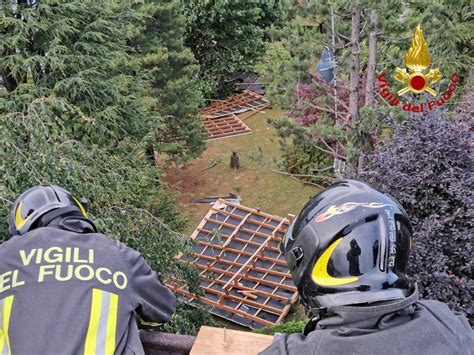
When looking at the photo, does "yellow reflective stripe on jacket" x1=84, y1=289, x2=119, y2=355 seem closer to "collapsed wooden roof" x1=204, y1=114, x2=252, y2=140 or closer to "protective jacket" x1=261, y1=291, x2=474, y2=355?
"protective jacket" x1=261, y1=291, x2=474, y2=355

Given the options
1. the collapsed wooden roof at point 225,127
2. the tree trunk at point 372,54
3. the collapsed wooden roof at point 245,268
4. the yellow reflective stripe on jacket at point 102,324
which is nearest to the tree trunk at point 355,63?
the tree trunk at point 372,54

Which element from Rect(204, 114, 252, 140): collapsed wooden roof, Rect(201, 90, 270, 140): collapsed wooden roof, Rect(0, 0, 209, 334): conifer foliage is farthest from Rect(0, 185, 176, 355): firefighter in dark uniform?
Rect(204, 114, 252, 140): collapsed wooden roof

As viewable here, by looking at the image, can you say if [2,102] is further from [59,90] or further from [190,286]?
[190,286]

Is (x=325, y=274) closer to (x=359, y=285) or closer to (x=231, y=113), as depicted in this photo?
(x=359, y=285)

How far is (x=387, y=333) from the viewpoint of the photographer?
60.7 inches

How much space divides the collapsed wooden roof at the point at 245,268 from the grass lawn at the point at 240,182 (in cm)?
229

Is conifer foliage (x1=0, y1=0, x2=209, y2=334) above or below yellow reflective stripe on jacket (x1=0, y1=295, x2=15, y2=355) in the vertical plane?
below

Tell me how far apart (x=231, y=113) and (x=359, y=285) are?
18.6m

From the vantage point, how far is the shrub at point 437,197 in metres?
4.49

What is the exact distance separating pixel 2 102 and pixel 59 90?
Result: 1103mm

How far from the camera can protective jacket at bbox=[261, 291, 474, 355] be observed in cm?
150

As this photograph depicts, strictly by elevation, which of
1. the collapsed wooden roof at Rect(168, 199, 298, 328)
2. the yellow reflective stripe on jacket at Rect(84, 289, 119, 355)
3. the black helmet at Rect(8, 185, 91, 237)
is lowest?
the collapsed wooden roof at Rect(168, 199, 298, 328)

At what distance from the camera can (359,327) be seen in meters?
1.60

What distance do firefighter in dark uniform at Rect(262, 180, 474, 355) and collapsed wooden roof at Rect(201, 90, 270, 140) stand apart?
16.4 m
